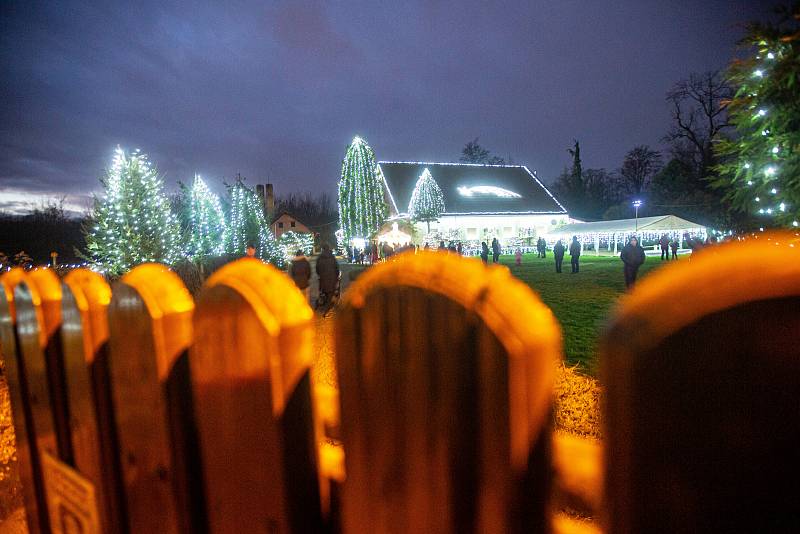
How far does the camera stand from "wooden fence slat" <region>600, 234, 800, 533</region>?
460 millimetres

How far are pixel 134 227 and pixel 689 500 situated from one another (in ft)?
66.5

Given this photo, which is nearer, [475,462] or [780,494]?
[780,494]

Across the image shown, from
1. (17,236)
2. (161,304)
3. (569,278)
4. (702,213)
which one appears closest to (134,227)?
(569,278)

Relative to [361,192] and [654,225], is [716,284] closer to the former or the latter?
[654,225]

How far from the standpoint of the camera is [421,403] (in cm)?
77

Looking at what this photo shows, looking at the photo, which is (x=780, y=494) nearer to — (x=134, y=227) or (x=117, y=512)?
(x=117, y=512)

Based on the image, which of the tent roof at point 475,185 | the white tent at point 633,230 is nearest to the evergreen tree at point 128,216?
the tent roof at point 475,185

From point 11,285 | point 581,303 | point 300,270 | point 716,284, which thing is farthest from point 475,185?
point 716,284

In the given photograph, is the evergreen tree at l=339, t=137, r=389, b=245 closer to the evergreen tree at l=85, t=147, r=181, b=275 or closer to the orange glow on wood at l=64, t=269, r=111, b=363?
the evergreen tree at l=85, t=147, r=181, b=275

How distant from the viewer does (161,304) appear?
1135 millimetres

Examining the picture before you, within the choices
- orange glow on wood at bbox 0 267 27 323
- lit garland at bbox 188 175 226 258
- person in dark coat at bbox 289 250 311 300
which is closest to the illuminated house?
lit garland at bbox 188 175 226 258

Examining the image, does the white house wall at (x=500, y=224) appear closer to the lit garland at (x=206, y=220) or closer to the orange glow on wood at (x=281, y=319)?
the lit garland at (x=206, y=220)

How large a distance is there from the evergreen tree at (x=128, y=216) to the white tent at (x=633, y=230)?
88.6 ft

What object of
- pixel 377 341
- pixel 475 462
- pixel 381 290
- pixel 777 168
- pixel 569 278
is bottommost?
pixel 569 278
